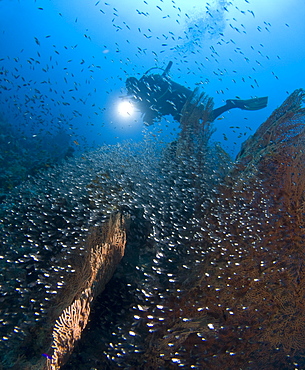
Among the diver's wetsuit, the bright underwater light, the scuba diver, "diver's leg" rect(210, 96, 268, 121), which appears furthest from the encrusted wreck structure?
the bright underwater light

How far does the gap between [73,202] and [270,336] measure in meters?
5.78

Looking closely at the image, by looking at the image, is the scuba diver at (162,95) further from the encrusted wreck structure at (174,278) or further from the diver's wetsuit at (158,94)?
the encrusted wreck structure at (174,278)

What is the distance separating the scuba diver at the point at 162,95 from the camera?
41.5 ft

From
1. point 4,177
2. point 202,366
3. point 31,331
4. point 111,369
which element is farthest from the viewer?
point 4,177

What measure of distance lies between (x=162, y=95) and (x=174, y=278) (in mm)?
12027

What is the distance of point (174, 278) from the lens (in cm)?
385

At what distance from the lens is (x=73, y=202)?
22.2 ft

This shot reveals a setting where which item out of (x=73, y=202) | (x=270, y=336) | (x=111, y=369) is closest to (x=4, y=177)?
(x=73, y=202)

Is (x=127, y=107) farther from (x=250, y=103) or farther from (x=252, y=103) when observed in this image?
(x=252, y=103)

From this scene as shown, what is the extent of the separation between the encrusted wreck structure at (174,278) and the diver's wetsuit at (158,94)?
7.89 m

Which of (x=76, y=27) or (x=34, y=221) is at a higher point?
(x=76, y=27)

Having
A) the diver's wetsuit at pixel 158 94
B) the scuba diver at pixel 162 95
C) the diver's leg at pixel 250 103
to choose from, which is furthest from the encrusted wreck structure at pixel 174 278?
the diver's wetsuit at pixel 158 94

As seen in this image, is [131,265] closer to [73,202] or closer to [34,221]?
[34,221]

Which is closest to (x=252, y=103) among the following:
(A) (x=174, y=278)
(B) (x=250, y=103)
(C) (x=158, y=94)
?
(B) (x=250, y=103)
